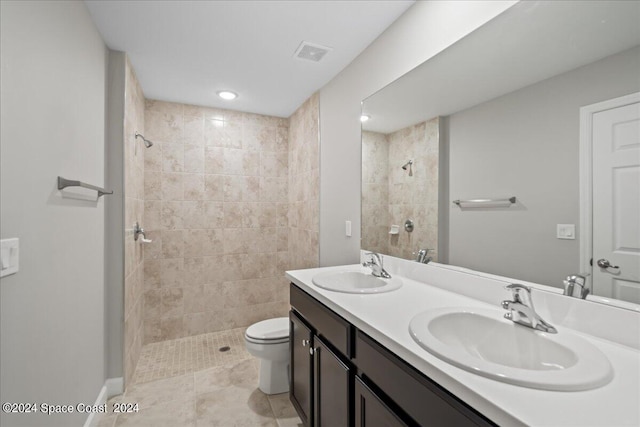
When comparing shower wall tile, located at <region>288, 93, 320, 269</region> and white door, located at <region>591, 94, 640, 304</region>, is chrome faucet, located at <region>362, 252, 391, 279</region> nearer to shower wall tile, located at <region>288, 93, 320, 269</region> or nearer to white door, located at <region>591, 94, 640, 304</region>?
shower wall tile, located at <region>288, 93, 320, 269</region>

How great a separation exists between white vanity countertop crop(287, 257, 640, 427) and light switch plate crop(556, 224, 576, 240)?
8.1 inches

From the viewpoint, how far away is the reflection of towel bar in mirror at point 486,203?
1.17 meters

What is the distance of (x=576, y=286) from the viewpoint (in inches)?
37.9

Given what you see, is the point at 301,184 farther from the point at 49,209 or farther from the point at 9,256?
the point at 9,256

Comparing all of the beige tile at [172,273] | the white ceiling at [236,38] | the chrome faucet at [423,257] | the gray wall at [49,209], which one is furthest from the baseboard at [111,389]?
the white ceiling at [236,38]

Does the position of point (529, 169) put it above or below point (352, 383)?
above

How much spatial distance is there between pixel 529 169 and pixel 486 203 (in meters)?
0.22

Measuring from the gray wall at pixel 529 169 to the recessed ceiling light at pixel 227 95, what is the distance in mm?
2055

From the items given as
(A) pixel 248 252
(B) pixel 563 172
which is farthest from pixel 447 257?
(A) pixel 248 252

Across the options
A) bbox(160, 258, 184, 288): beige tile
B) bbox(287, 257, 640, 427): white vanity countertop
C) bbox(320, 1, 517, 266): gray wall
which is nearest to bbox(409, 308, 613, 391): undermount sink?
bbox(287, 257, 640, 427): white vanity countertop

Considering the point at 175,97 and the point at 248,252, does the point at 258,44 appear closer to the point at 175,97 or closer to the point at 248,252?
the point at 175,97

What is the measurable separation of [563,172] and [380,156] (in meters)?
1.03

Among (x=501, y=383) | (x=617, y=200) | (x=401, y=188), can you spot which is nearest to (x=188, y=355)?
(x=401, y=188)

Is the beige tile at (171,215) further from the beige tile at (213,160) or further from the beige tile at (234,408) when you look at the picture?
the beige tile at (234,408)
